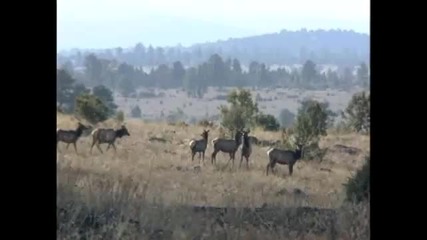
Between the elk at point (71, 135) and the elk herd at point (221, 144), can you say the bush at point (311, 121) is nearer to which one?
the elk herd at point (221, 144)

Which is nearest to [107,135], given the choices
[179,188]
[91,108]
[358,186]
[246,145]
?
[91,108]

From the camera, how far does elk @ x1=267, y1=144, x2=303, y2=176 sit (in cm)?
126

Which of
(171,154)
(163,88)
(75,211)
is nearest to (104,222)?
(75,211)

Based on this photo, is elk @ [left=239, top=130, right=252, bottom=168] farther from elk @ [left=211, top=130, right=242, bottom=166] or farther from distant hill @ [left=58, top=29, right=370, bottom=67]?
distant hill @ [left=58, top=29, right=370, bottom=67]

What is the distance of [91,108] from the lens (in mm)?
1263

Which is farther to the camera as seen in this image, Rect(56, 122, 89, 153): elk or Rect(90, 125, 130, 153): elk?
Rect(90, 125, 130, 153): elk

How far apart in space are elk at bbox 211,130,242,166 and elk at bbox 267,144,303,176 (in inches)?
2.8

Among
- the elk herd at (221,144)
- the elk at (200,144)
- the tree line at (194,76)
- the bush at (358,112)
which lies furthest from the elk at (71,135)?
the bush at (358,112)

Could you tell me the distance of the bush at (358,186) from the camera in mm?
1190

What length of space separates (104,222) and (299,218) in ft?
1.37

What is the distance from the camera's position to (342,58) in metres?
1.24

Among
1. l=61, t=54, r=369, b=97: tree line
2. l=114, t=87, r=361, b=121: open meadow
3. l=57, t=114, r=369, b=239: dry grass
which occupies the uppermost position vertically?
l=61, t=54, r=369, b=97: tree line

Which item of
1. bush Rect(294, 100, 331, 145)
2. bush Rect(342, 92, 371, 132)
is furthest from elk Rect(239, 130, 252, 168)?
bush Rect(342, 92, 371, 132)
